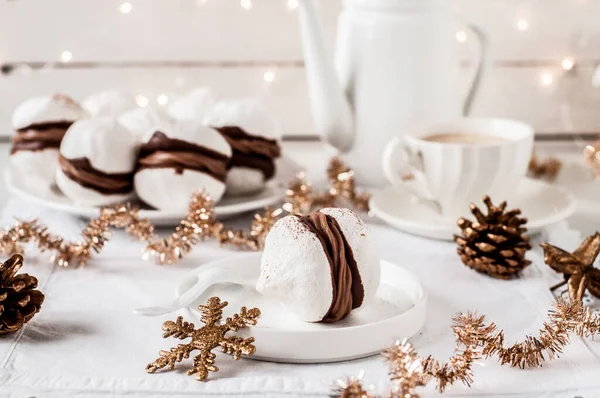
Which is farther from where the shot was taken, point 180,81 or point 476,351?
point 180,81

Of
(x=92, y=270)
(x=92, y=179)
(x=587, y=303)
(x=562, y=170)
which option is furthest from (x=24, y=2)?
(x=587, y=303)

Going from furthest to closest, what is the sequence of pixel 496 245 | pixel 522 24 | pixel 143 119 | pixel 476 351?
pixel 522 24
pixel 143 119
pixel 496 245
pixel 476 351

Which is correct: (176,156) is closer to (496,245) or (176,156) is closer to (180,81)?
(496,245)

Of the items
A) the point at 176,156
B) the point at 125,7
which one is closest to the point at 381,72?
the point at 176,156

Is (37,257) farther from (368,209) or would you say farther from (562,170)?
(562,170)

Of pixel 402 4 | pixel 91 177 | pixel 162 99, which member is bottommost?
pixel 162 99

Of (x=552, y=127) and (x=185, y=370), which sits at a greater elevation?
(x=185, y=370)

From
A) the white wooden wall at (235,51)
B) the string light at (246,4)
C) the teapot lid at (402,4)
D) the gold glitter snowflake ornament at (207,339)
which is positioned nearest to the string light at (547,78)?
the white wooden wall at (235,51)

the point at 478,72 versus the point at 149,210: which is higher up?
the point at 478,72

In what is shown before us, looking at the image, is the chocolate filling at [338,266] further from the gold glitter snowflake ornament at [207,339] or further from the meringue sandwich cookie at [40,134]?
the meringue sandwich cookie at [40,134]
